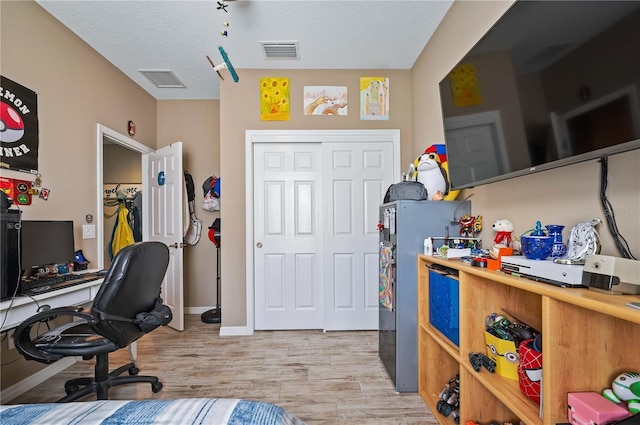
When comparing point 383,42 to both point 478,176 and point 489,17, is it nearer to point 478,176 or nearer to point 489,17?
point 489,17

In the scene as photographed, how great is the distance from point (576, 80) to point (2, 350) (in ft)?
10.8

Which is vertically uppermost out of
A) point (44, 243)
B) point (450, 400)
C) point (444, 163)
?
point (444, 163)

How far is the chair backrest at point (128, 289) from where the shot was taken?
1650 mm

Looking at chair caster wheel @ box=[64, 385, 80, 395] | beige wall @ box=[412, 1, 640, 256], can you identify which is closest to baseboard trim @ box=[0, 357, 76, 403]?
chair caster wheel @ box=[64, 385, 80, 395]

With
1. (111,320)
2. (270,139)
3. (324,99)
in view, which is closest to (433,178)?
(324,99)

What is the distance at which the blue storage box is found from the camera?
63.4 inches

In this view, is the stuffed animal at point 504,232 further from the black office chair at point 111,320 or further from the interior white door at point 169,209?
the interior white door at point 169,209

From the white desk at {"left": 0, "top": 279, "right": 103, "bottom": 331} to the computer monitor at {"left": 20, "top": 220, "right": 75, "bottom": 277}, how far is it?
30 cm

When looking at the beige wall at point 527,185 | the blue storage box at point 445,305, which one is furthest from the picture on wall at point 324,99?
the blue storage box at point 445,305

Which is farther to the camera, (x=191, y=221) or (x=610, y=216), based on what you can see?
(x=191, y=221)

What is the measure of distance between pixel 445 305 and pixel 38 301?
228cm

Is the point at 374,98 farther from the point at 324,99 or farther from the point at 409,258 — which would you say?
the point at 409,258

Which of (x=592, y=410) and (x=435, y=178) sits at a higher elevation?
(x=435, y=178)

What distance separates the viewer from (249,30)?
2.51 meters
